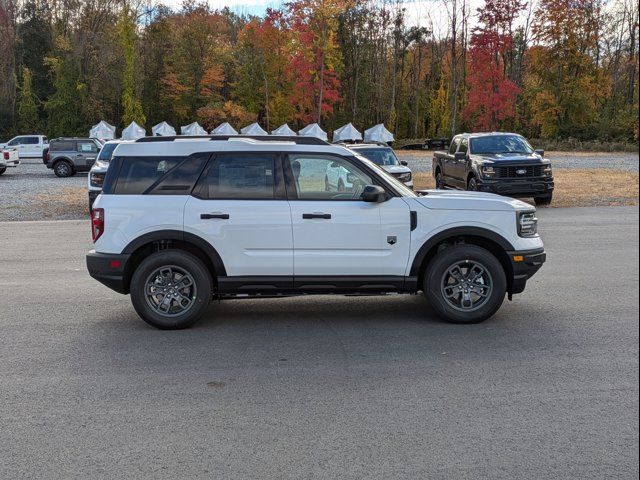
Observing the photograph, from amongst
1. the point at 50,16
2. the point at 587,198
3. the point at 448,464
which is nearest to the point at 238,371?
the point at 448,464

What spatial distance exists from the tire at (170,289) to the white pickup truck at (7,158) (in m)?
29.6

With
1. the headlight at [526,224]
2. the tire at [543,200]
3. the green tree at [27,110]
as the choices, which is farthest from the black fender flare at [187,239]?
the green tree at [27,110]

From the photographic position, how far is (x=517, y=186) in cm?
1817

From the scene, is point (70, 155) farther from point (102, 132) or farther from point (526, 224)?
point (526, 224)

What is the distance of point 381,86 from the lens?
78625 mm

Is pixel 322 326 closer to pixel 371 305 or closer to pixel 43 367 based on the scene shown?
pixel 371 305

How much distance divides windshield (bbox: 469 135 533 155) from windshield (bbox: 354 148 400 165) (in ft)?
7.59

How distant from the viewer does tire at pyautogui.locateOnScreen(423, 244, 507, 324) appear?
6.84 metres

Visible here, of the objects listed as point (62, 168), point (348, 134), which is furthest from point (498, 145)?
point (348, 134)

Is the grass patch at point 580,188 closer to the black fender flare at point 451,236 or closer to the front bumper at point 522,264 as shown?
the front bumper at point 522,264

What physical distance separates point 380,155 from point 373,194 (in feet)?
42.9

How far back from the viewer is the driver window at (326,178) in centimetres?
698

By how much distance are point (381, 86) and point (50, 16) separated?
36.7 metres

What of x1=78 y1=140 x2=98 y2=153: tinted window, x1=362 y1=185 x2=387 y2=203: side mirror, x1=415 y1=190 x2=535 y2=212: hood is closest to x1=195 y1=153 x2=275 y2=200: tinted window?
x1=362 y1=185 x2=387 y2=203: side mirror
